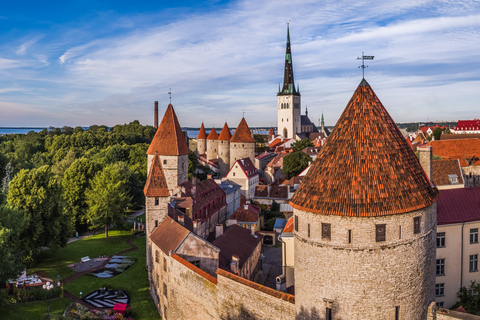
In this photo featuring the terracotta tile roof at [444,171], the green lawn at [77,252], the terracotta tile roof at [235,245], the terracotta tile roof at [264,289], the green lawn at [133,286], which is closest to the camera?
the terracotta tile roof at [264,289]

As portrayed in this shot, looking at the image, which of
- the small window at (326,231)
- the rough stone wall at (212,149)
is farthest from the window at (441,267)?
the rough stone wall at (212,149)

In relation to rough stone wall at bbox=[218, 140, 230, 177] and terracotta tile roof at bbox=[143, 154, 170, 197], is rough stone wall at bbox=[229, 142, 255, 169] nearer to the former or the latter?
rough stone wall at bbox=[218, 140, 230, 177]

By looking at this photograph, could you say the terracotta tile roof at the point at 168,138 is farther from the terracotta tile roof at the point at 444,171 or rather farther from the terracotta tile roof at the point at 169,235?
the terracotta tile roof at the point at 444,171

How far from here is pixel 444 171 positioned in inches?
1511

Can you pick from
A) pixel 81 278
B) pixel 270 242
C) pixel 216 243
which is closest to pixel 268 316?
pixel 216 243

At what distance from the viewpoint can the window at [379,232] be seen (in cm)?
1229

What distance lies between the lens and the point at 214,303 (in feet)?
60.2

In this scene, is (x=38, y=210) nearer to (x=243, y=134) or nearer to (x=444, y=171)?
(x=444, y=171)

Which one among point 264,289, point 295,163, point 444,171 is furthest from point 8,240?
point 295,163

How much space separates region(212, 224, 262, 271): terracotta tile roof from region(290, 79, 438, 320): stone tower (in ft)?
39.1

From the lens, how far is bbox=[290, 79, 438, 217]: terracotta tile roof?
12398mm

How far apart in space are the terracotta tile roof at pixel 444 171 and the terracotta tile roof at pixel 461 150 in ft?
41.7

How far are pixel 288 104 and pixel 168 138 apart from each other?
8533cm

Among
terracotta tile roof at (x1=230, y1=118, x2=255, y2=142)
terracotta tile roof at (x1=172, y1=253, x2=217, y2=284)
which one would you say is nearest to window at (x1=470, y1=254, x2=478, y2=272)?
terracotta tile roof at (x1=172, y1=253, x2=217, y2=284)
